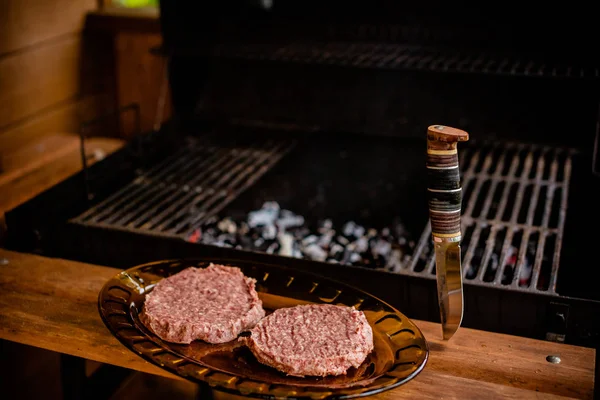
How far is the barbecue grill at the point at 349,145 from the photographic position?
2.38m

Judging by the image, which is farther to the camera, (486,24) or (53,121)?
(53,121)

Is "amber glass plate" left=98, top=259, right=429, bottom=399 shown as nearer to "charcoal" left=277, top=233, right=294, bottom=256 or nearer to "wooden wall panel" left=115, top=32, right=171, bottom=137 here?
"charcoal" left=277, top=233, right=294, bottom=256

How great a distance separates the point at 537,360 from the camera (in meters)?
1.69

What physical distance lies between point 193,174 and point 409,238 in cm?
88

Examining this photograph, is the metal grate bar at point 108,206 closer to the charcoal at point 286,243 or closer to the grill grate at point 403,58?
the charcoal at point 286,243

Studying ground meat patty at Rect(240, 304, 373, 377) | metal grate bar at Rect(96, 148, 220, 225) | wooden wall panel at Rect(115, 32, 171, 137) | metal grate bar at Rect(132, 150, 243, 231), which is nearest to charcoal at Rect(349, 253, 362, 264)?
metal grate bar at Rect(132, 150, 243, 231)

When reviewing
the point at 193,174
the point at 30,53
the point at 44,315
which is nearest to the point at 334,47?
the point at 193,174

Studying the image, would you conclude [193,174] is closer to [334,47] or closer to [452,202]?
[334,47]

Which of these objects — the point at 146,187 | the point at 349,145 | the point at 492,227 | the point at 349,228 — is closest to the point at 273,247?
the point at 349,228

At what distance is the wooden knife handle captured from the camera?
149 cm

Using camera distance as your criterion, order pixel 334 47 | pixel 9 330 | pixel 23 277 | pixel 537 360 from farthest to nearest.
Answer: pixel 334 47
pixel 23 277
pixel 9 330
pixel 537 360

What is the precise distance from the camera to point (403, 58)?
2.80 meters

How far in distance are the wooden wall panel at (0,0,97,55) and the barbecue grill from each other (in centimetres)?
79

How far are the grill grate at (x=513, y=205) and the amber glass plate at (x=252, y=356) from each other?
1.67ft
